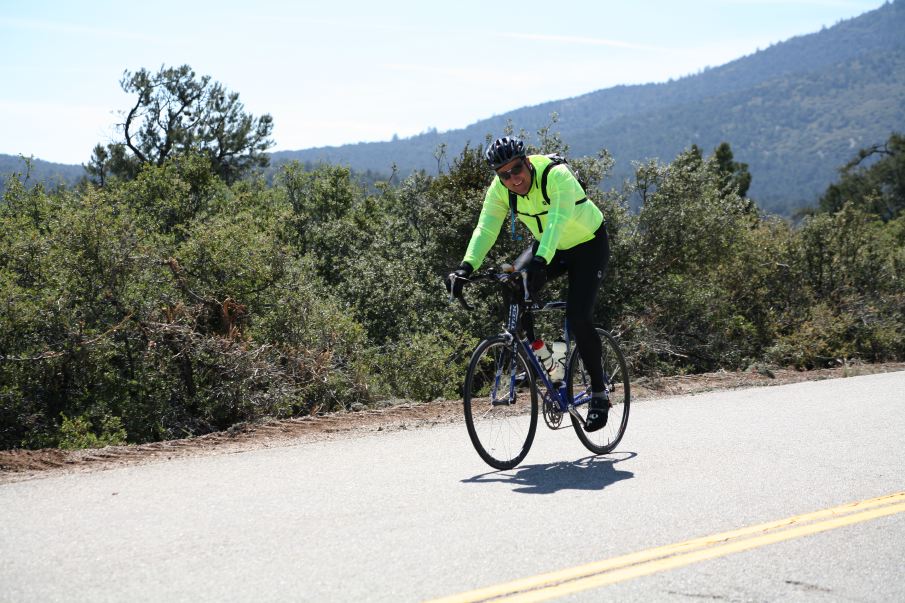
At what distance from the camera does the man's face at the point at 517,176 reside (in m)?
5.94

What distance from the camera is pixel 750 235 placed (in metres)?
17.9

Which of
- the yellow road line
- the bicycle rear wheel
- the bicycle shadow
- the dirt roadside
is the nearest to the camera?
the yellow road line

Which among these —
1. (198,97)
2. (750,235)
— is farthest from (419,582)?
(198,97)

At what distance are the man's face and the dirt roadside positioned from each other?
2.72m

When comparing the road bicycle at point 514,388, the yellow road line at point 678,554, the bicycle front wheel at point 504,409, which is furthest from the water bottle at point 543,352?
the yellow road line at point 678,554

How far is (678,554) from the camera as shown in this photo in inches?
165

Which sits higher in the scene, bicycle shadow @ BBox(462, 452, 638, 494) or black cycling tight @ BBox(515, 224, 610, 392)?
black cycling tight @ BBox(515, 224, 610, 392)

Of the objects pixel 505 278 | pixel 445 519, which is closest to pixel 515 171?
pixel 505 278

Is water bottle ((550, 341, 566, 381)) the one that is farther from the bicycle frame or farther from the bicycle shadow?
the bicycle shadow

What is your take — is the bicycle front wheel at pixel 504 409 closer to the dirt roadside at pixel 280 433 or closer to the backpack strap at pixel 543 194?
the backpack strap at pixel 543 194

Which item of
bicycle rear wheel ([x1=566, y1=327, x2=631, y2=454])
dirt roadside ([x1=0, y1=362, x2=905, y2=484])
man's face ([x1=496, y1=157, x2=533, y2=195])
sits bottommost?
dirt roadside ([x1=0, y1=362, x2=905, y2=484])

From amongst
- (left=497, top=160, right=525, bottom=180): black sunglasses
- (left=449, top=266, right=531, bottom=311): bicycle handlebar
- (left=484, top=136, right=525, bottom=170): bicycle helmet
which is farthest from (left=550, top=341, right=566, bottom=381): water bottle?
(left=484, top=136, right=525, bottom=170): bicycle helmet

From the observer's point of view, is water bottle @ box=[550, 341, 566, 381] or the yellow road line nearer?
the yellow road line

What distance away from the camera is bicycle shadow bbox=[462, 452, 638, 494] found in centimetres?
548
